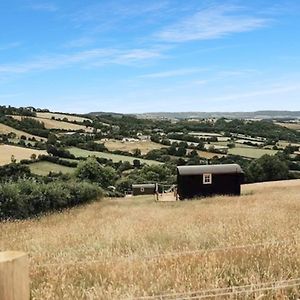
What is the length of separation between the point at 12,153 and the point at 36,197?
47.7m

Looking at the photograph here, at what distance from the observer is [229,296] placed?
4141 millimetres

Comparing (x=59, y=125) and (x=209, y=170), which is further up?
(x=59, y=125)

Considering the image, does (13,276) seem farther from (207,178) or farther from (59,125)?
A: (59,125)

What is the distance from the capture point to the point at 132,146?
324ft

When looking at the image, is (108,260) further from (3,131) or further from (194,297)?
(3,131)

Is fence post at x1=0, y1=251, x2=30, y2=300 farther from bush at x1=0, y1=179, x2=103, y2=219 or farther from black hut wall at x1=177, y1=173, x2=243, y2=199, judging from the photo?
black hut wall at x1=177, y1=173, x2=243, y2=199

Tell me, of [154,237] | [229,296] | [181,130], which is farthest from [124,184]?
[181,130]

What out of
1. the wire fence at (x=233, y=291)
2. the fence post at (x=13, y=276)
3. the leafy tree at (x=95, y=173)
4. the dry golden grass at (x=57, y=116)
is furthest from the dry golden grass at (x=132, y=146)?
the fence post at (x=13, y=276)

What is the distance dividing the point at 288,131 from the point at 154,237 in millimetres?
132687

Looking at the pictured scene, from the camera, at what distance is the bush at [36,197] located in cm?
2719

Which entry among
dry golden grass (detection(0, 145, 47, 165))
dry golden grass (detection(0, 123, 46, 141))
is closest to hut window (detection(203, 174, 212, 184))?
dry golden grass (detection(0, 145, 47, 165))

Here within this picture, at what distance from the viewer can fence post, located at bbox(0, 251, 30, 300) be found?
8.50 ft

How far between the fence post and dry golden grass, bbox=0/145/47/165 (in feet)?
226

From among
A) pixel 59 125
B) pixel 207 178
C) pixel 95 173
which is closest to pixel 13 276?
pixel 207 178
